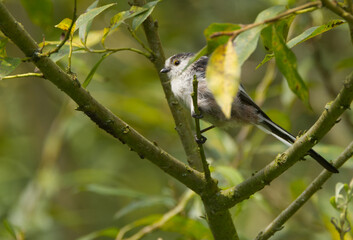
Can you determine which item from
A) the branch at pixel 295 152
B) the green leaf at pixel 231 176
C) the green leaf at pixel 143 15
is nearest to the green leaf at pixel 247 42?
the branch at pixel 295 152

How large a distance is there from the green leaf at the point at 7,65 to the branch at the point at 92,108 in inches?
2.0

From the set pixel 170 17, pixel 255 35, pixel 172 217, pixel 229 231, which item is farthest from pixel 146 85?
pixel 255 35

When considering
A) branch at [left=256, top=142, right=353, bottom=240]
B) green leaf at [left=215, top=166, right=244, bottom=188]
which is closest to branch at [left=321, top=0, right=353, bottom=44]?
branch at [left=256, top=142, right=353, bottom=240]

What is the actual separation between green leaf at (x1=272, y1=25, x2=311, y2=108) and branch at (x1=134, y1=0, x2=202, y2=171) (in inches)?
38.5

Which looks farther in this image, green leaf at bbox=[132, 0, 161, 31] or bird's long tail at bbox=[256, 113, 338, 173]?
bird's long tail at bbox=[256, 113, 338, 173]

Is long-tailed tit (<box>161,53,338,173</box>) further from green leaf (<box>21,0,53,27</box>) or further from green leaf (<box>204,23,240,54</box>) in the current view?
green leaf (<box>204,23,240,54</box>)

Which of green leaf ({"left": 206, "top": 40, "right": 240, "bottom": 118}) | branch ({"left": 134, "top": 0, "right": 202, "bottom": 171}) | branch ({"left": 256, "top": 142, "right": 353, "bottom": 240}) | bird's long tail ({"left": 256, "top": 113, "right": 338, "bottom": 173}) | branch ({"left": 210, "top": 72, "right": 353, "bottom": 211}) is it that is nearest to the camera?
green leaf ({"left": 206, "top": 40, "right": 240, "bottom": 118})

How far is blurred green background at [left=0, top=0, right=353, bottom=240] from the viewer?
13.5 ft

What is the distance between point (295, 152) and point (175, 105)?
86 cm

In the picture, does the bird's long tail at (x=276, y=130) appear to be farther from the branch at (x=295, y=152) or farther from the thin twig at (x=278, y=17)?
the thin twig at (x=278, y=17)

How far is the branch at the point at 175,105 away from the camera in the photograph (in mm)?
2221

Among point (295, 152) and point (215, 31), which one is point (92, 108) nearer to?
point (215, 31)

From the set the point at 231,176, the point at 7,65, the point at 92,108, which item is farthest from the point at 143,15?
the point at 231,176

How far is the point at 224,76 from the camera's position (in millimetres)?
1077
